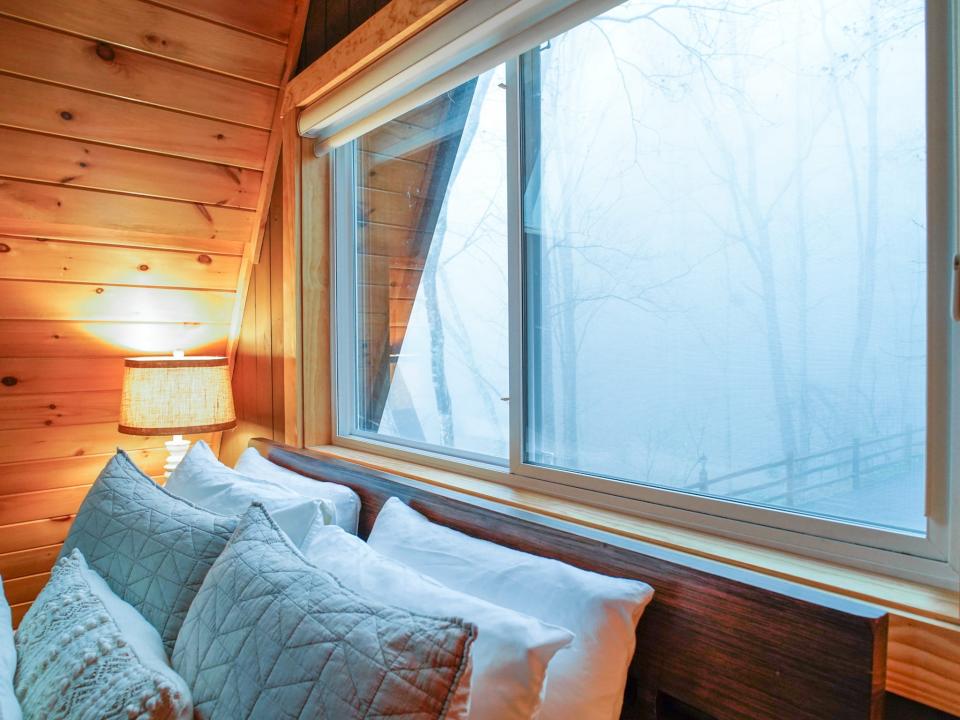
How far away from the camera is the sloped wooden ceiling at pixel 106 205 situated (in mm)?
1839

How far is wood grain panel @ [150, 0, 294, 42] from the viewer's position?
193 cm

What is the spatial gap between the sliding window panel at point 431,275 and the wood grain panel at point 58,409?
87 cm

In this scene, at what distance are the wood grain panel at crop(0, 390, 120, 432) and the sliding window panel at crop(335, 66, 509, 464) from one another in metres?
0.87

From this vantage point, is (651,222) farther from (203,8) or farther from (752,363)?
(203,8)

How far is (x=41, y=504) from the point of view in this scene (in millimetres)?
2264

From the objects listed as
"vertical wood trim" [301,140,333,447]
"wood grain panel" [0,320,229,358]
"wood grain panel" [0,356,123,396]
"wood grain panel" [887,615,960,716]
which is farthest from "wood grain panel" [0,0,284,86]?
"wood grain panel" [887,615,960,716]

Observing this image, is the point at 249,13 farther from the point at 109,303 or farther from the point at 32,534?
the point at 32,534

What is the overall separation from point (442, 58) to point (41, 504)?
2.00m

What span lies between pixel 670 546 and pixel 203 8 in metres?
1.96

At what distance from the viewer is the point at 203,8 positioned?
6.36 feet

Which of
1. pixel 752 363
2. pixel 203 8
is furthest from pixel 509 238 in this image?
pixel 203 8

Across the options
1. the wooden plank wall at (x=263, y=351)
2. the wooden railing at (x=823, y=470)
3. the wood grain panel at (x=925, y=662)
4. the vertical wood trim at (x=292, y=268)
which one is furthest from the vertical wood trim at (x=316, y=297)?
the wood grain panel at (x=925, y=662)

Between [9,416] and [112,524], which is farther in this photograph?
[9,416]

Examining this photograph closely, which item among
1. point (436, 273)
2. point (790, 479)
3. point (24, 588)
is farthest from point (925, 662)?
point (24, 588)
